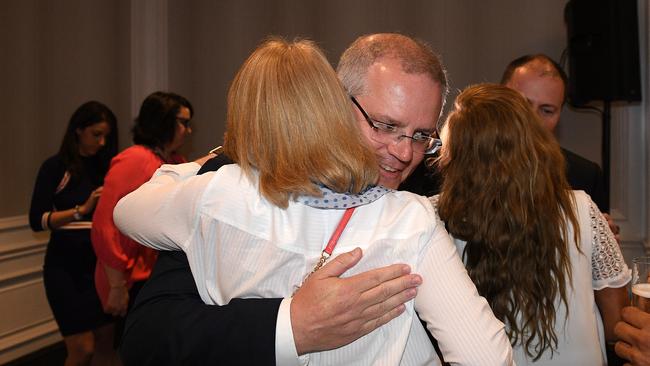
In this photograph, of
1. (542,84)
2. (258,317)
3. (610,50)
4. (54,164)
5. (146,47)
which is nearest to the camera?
(258,317)

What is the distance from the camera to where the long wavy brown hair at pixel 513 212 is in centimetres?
181

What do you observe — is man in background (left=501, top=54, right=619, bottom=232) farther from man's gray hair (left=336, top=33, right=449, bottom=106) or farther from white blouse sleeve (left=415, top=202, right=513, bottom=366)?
white blouse sleeve (left=415, top=202, right=513, bottom=366)

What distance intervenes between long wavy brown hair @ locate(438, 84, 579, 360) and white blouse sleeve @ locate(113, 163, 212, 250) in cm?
99

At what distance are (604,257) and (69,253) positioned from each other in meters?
3.04

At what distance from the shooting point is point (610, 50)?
404cm

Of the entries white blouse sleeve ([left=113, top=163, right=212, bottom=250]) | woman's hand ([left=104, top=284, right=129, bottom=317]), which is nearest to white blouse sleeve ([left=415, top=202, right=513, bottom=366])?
white blouse sleeve ([left=113, top=163, right=212, bottom=250])

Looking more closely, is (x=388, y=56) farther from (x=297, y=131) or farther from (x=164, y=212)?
(x=164, y=212)

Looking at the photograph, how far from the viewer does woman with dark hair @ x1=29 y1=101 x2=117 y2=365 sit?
356 cm

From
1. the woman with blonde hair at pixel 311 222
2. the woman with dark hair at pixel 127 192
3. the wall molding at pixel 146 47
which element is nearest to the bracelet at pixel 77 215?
the woman with dark hair at pixel 127 192

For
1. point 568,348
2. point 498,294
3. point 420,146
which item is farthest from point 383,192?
point 568,348

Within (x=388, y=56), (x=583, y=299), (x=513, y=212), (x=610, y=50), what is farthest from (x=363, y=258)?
(x=610, y=50)

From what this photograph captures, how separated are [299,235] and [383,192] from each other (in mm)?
186

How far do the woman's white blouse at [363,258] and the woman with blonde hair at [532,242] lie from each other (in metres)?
0.76

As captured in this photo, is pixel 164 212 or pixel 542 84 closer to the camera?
pixel 164 212
